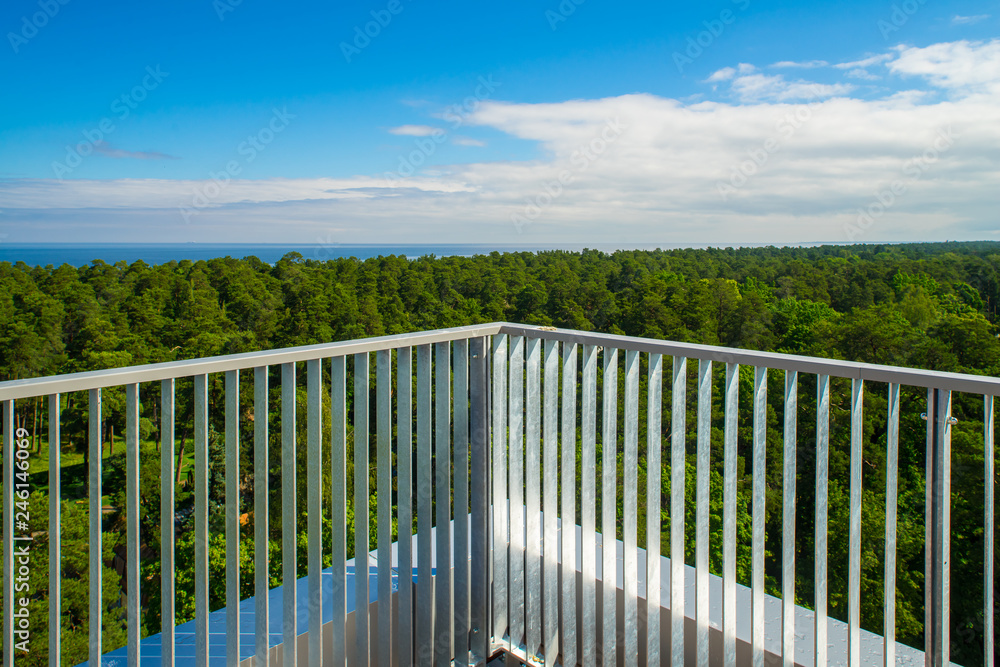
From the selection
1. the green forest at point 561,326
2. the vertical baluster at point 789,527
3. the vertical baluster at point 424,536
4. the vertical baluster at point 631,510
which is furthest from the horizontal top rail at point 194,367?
the green forest at point 561,326

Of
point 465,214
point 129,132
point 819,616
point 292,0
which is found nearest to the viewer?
point 819,616

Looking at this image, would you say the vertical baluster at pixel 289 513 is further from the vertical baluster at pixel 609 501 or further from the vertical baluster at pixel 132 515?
the vertical baluster at pixel 609 501

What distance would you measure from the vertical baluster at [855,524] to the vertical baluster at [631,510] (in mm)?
553

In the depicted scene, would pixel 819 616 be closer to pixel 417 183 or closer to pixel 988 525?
pixel 988 525

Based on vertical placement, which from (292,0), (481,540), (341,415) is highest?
(292,0)

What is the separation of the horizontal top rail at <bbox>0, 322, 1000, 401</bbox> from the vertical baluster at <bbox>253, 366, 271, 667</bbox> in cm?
9

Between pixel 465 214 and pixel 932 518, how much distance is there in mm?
24273

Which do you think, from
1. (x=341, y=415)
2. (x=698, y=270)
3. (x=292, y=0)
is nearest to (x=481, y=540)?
(x=341, y=415)

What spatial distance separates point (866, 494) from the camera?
24953 mm

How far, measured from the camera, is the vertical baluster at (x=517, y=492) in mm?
2119

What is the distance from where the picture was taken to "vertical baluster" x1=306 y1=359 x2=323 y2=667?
157 cm

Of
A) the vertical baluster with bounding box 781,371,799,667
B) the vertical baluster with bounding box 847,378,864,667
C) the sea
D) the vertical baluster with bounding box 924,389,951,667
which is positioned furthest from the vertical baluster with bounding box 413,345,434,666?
the sea

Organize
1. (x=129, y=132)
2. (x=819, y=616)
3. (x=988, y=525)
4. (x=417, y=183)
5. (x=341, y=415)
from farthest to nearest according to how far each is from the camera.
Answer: (x=129, y=132), (x=417, y=183), (x=341, y=415), (x=819, y=616), (x=988, y=525)

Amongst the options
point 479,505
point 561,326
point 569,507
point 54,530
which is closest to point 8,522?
point 54,530
